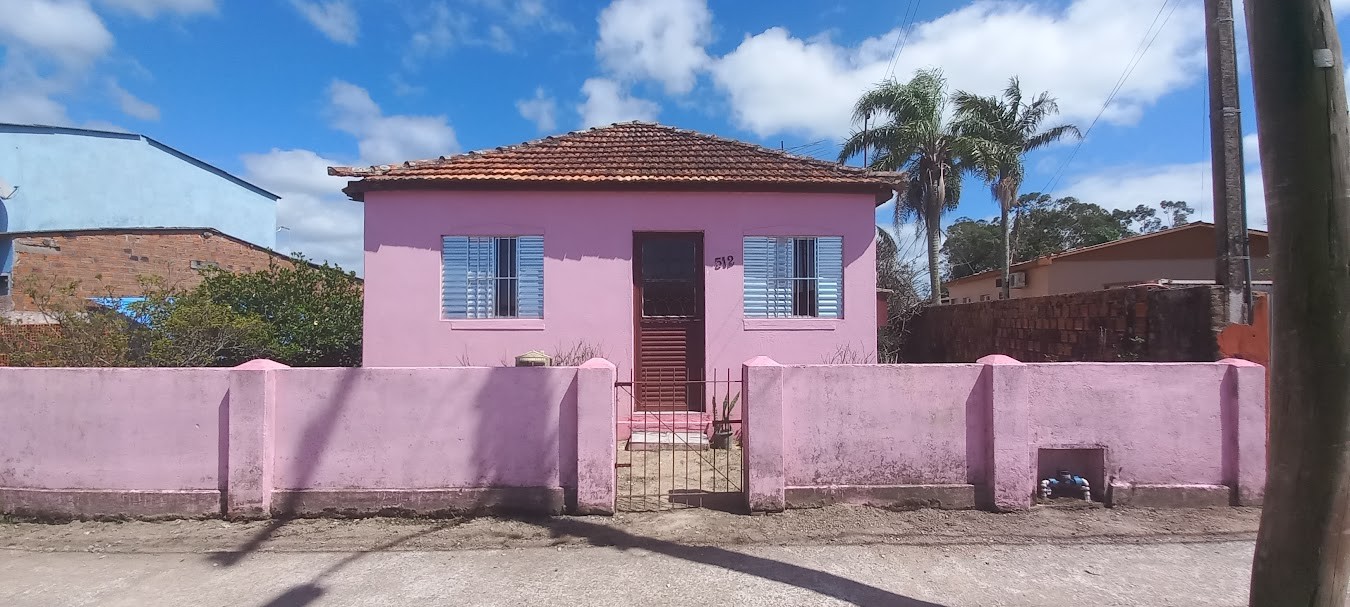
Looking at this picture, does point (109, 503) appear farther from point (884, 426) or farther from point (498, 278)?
point (884, 426)

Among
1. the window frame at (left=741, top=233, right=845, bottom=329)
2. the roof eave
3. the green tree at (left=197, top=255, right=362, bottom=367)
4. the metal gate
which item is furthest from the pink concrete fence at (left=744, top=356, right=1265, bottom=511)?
the green tree at (left=197, top=255, right=362, bottom=367)

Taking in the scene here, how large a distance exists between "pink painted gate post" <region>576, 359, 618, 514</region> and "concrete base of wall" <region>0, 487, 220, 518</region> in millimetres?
2788

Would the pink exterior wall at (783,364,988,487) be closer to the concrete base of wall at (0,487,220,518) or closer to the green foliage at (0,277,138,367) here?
the concrete base of wall at (0,487,220,518)

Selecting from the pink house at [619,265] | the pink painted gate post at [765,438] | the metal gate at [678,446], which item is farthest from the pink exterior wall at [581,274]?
the pink painted gate post at [765,438]

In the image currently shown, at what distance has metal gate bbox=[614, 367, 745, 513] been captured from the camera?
5375mm

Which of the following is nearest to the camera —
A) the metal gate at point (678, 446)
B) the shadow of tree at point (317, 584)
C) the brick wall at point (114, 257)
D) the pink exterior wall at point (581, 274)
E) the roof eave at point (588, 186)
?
the shadow of tree at point (317, 584)

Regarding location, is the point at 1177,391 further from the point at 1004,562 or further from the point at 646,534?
the point at 646,534

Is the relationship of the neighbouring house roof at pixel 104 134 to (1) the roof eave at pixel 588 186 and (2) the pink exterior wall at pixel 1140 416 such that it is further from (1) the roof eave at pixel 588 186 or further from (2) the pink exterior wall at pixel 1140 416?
(2) the pink exterior wall at pixel 1140 416

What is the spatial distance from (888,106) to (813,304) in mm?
12278

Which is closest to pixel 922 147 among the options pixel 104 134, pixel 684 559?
pixel 684 559

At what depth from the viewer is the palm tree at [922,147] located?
18.0 meters

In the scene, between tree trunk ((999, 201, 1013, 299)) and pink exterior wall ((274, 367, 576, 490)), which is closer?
pink exterior wall ((274, 367, 576, 490))

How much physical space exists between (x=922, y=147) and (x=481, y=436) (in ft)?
55.5

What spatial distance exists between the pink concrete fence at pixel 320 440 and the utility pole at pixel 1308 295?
3.78 metres
